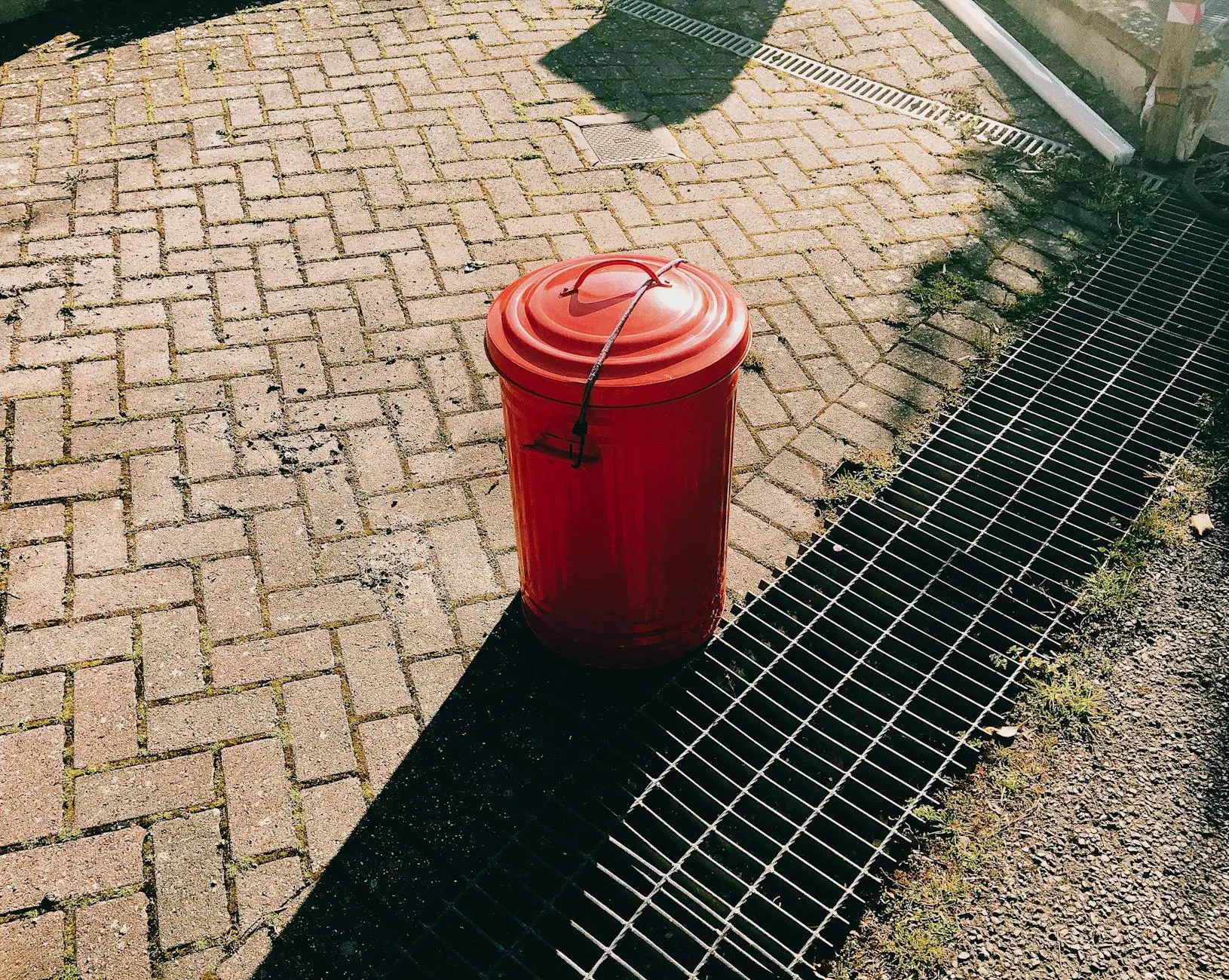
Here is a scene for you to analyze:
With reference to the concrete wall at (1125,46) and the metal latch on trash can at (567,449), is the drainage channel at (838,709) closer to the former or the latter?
the metal latch on trash can at (567,449)

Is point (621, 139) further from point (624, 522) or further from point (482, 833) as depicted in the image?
point (482, 833)

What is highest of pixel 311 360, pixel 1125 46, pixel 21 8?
pixel 21 8

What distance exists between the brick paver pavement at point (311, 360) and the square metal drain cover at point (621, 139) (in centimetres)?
14

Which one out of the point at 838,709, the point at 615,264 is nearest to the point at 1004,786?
the point at 838,709

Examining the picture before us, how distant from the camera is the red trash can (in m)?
2.74

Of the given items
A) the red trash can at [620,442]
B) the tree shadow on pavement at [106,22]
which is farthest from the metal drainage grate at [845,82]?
the red trash can at [620,442]

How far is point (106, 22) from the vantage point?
7648 millimetres

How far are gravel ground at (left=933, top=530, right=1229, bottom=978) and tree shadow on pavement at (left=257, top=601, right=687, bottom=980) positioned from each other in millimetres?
1147

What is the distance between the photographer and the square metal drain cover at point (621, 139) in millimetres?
6156

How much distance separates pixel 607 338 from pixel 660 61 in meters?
5.24

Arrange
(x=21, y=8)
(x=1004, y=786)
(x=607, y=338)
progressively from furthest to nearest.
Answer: (x=21, y=8) < (x=1004, y=786) < (x=607, y=338)

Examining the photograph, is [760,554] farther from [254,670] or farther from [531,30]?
[531,30]

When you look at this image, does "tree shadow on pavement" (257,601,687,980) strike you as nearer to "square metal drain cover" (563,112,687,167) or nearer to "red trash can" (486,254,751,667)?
"red trash can" (486,254,751,667)

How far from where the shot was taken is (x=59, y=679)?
3408 millimetres
